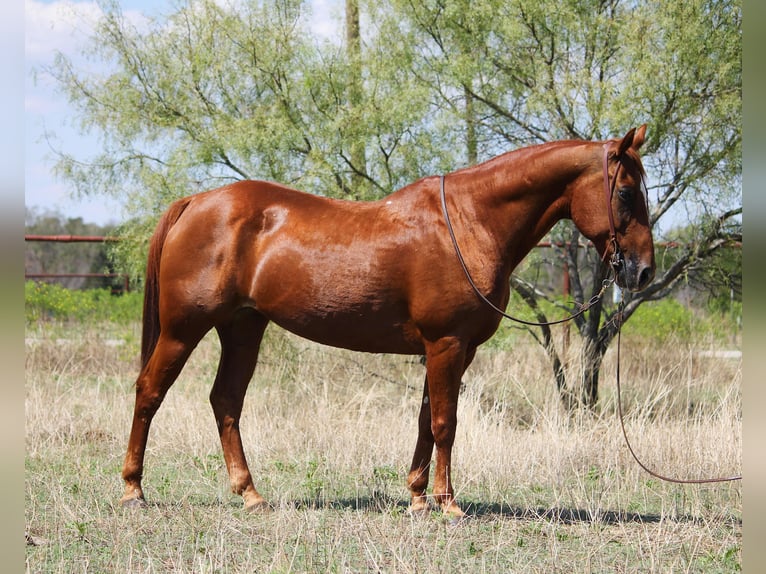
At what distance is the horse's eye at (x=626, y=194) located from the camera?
13.5ft

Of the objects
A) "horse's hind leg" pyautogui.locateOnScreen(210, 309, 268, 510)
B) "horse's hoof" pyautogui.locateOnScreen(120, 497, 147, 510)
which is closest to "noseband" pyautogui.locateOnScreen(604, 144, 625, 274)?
"horse's hind leg" pyautogui.locateOnScreen(210, 309, 268, 510)

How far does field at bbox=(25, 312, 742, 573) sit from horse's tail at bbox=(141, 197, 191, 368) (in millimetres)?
931

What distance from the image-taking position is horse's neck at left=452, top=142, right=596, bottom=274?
432 cm

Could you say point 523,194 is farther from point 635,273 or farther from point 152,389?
point 152,389

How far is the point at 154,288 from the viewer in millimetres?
4945

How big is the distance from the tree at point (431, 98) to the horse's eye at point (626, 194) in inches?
119

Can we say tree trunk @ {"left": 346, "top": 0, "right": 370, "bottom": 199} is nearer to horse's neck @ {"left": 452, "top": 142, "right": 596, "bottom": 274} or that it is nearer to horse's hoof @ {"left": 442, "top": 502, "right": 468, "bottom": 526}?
horse's neck @ {"left": 452, "top": 142, "right": 596, "bottom": 274}

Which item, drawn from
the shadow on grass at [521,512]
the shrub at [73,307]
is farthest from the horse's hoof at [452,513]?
the shrub at [73,307]

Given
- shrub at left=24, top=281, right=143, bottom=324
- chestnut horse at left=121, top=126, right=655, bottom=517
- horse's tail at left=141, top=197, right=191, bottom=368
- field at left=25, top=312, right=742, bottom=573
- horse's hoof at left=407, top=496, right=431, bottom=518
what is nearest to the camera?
field at left=25, top=312, right=742, bottom=573

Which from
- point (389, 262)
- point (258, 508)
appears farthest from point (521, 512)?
point (389, 262)

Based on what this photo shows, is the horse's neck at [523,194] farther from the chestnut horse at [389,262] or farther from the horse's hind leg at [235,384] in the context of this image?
the horse's hind leg at [235,384]

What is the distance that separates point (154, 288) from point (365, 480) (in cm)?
184
